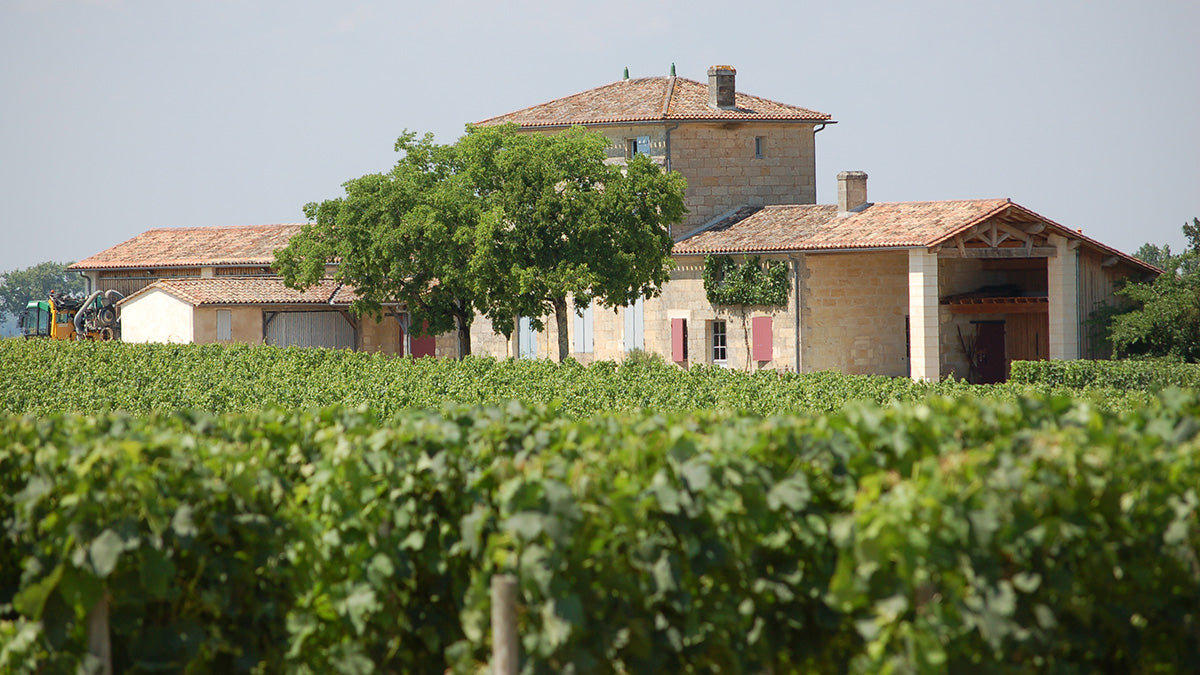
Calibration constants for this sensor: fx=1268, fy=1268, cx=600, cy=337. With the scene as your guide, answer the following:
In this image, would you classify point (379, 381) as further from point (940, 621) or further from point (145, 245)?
point (145, 245)

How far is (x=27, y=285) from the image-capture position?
123 meters

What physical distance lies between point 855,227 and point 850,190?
1877mm

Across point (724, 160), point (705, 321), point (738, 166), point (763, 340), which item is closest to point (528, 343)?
point (705, 321)

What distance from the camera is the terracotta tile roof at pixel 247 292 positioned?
36.0 m

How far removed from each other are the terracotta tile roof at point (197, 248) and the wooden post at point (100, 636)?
1517 inches

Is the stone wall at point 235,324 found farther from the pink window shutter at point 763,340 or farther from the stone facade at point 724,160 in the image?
the pink window shutter at point 763,340

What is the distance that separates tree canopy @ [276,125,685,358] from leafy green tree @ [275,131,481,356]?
4 centimetres

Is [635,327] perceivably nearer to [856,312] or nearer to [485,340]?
[485,340]

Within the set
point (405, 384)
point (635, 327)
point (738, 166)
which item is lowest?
point (405, 384)

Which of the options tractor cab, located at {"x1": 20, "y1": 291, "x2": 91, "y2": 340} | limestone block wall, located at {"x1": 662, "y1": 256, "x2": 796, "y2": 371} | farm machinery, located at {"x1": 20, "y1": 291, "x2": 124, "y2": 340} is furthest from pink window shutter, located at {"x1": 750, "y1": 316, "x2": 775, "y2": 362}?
tractor cab, located at {"x1": 20, "y1": 291, "x2": 91, "y2": 340}

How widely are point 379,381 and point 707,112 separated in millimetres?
18326

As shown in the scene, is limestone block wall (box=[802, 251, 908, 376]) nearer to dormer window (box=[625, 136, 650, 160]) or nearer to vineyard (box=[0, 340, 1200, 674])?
dormer window (box=[625, 136, 650, 160])

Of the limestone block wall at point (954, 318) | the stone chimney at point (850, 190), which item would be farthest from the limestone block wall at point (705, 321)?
the limestone block wall at point (954, 318)

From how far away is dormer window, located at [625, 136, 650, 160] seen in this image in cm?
3684
